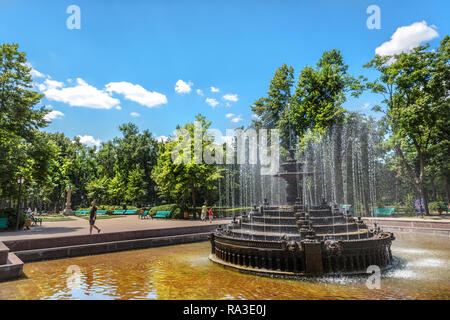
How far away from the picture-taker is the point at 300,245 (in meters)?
8.11

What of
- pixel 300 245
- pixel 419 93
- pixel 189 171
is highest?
pixel 419 93

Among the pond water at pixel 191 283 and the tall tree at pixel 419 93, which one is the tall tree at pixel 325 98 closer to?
the tall tree at pixel 419 93

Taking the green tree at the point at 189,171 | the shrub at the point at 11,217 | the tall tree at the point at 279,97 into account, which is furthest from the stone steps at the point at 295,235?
the tall tree at the point at 279,97

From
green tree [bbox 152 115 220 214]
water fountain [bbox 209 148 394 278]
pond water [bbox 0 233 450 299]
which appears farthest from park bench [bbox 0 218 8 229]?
water fountain [bbox 209 148 394 278]

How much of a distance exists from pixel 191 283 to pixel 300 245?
3.47m

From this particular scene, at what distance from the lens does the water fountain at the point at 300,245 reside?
26.5 feet

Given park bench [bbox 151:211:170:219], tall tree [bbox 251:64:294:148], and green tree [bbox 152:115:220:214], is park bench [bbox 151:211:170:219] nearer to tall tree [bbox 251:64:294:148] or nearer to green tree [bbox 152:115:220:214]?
green tree [bbox 152:115:220:214]

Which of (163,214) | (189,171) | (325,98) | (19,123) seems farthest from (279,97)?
(19,123)

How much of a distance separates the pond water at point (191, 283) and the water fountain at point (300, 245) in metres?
0.40

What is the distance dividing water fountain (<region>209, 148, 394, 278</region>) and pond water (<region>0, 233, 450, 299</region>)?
15.9 inches

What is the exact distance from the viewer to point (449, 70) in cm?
2350

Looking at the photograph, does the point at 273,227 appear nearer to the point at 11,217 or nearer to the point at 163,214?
the point at 11,217

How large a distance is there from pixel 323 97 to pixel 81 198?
170ft
